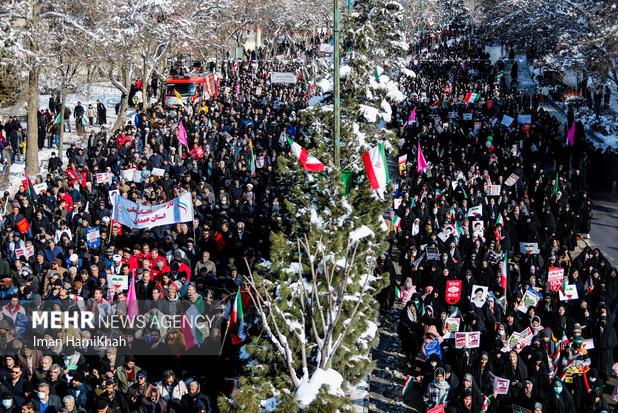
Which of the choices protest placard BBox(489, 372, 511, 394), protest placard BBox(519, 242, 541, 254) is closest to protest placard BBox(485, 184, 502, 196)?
protest placard BBox(519, 242, 541, 254)

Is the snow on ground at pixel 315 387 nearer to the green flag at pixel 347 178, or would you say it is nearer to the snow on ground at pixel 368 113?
the green flag at pixel 347 178

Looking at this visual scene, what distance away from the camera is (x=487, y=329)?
42.2 ft

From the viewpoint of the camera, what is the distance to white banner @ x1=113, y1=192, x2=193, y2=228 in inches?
655

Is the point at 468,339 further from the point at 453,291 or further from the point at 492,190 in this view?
the point at 492,190

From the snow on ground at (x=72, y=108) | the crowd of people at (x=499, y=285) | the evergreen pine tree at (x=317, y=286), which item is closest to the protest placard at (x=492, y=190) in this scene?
the crowd of people at (x=499, y=285)

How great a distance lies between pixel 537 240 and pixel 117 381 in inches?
385

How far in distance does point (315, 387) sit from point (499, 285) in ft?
24.1

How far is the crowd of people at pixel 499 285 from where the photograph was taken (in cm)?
1132

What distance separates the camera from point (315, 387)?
26.1 ft

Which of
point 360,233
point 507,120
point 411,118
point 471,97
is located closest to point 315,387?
point 360,233

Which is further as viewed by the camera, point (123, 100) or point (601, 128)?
point (601, 128)

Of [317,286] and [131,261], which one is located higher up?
[317,286]

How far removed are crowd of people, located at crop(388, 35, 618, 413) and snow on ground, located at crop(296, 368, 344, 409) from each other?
3.15 metres

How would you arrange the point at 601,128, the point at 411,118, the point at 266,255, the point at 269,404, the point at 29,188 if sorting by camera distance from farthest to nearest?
the point at 601,128
the point at 411,118
the point at 29,188
the point at 266,255
the point at 269,404
